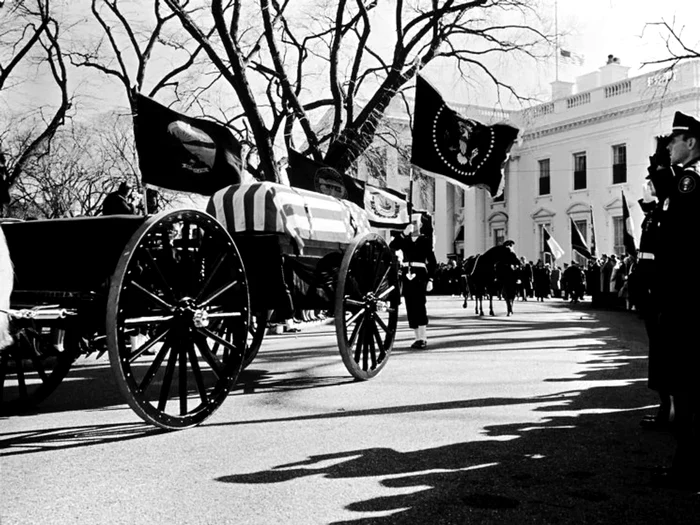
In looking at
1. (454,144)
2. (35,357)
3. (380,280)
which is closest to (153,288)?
(35,357)

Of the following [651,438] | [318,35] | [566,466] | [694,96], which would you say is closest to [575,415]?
[651,438]

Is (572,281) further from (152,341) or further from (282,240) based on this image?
(152,341)

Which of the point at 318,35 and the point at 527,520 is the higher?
the point at 318,35

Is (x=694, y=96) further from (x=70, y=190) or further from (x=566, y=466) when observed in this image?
(x=566, y=466)

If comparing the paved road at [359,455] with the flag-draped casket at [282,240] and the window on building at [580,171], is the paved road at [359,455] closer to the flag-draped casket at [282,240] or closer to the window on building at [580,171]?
the flag-draped casket at [282,240]

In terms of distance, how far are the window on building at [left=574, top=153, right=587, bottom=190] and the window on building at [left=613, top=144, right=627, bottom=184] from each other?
2.19 m

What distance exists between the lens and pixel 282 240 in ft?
23.5

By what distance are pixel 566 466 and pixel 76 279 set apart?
12.2 ft

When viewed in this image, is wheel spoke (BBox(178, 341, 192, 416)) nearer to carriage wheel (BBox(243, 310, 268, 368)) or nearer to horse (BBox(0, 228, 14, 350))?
carriage wheel (BBox(243, 310, 268, 368))

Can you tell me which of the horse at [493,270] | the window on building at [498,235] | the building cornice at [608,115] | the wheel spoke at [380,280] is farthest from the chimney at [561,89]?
the wheel spoke at [380,280]

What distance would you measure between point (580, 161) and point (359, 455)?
135 feet

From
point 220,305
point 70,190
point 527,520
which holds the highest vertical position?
point 70,190

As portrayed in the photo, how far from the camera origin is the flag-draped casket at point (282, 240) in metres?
6.98

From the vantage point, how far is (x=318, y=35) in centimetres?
2122
